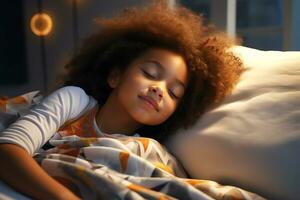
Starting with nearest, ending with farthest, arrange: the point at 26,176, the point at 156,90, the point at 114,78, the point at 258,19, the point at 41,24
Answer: the point at 26,176
the point at 156,90
the point at 114,78
the point at 41,24
the point at 258,19

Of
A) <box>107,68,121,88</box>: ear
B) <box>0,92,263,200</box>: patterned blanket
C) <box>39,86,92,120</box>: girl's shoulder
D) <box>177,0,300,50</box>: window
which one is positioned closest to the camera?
<box>0,92,263,200</box>: patterned blanket

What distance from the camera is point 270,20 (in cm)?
187

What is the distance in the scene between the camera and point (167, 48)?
1.00 metres

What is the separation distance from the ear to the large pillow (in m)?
0.20

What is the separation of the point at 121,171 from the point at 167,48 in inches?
13.3

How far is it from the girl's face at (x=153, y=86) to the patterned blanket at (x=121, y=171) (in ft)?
0.23

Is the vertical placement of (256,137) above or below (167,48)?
below

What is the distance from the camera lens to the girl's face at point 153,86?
0.92 metres

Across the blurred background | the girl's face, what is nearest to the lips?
the girl's face

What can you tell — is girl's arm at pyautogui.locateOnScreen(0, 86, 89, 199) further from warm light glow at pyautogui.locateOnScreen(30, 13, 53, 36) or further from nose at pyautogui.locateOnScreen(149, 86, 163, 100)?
warm light glow at pyautogui.locateOnScreen(30, 13, 53, 36)

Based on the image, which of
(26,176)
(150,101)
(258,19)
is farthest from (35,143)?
(258,19)

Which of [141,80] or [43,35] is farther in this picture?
[43,35]

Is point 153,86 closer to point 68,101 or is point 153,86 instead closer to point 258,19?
point 68,101

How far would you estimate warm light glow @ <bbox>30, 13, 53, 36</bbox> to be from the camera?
1.76 meters
